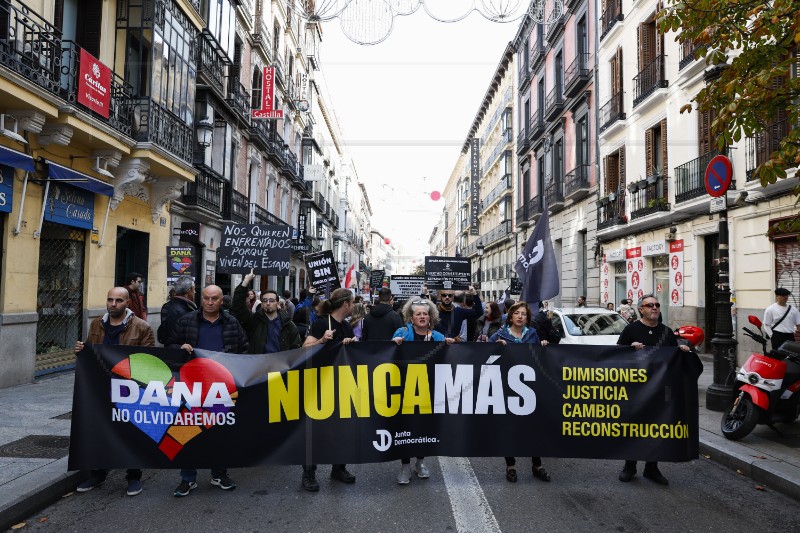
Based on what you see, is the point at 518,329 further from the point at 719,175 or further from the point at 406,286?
the point at 406,286

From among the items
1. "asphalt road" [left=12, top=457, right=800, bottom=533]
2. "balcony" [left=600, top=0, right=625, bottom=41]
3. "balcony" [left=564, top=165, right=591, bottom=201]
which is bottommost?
"asphalt road" [left=12, top=457, right=800, bottom=533]

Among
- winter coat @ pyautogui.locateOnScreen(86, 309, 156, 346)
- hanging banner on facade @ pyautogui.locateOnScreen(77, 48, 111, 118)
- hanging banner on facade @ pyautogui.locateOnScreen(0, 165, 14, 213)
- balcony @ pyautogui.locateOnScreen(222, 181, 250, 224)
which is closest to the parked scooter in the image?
winter coat @ pyautogui.locateOnScreen(86, 309, 156, 346)

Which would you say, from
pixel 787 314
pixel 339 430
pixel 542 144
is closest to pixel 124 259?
pixel 339 430

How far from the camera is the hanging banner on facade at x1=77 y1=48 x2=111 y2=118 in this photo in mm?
9859

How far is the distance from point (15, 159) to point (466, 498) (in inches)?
320

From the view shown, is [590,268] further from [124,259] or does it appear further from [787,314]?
[124,259]

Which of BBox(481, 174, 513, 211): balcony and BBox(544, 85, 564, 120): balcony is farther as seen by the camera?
BBox(481, 174, 513, 211): balcony

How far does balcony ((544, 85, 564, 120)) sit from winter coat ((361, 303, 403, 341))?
74.9ft

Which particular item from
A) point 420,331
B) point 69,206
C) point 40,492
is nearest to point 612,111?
point 69,206

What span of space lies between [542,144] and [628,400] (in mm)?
28041

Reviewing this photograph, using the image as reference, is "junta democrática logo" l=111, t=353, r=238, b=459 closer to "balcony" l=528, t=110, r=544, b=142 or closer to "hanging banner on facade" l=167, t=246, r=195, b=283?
"hanging banner on facade" l=167, t=246, r=195, b=283

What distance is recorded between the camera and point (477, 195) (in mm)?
56188

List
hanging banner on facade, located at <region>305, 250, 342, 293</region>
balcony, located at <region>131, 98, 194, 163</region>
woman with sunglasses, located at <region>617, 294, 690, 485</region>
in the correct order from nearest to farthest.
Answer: woman with sunglasses, located at <region>617, 294, 690, 485</region>, balcony, located at <region>131, 98, 194, 163</region>, hanging banner on facade, located at <region>305, 250, 342, 293</region>

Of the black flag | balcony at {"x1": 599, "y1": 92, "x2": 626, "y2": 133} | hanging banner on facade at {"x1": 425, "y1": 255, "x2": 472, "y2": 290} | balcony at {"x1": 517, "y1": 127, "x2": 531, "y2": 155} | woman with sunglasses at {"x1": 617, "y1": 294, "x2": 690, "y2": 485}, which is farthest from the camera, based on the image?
balcony at {"x1": 517, "y1": 127, "x2": 531, "y2": 155}
